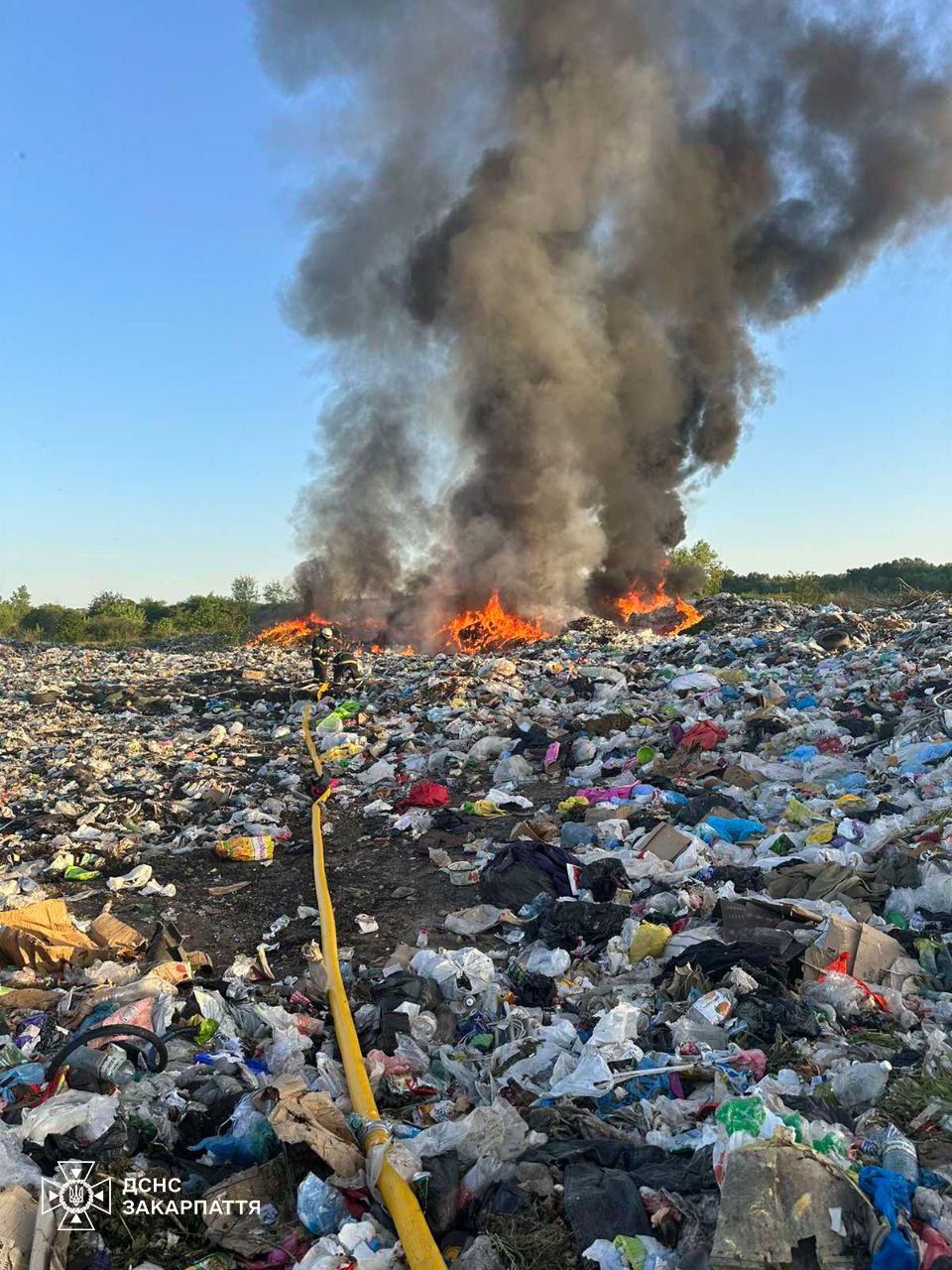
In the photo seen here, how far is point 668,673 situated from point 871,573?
2366 centimetres

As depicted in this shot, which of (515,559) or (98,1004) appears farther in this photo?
(515,559)

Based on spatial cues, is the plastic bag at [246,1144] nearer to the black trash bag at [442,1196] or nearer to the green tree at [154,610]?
the black trash bag at [442,1196]

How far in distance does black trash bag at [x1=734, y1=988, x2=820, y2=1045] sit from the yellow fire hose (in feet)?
4.85

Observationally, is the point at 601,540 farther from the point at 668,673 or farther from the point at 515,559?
the point at 668,673

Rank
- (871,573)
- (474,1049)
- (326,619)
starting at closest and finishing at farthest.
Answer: (474,1049)
(326,619)
(871,573)

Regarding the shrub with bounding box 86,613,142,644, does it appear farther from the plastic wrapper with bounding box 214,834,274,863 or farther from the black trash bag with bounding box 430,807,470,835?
the black trash bag with bounding box 430,807,470,835

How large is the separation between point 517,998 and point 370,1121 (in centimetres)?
135

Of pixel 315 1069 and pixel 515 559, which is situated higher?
pixel 515 559

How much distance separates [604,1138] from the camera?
257 centimetres

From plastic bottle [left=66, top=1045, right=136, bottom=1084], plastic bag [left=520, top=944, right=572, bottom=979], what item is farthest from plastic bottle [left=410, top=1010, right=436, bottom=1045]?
plastic bottle [left=66, top=1045, right=136, bottom=1084]

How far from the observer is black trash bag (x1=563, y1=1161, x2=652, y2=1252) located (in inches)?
84.1

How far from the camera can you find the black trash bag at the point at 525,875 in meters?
5.09

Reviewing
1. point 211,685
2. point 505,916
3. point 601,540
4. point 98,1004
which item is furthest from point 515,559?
point 98,1004

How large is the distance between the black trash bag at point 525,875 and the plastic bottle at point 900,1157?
2805 mm
